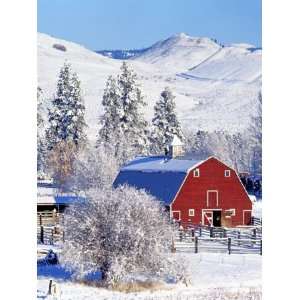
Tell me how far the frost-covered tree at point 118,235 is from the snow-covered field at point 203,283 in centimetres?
9

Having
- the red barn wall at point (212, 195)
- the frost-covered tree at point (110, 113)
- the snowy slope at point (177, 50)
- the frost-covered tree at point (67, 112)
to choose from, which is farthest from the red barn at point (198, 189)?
the snowy slope at point (177, 50)

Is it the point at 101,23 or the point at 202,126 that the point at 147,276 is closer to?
the point at 202,126

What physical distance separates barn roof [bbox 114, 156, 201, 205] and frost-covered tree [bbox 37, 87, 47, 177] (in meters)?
0.51

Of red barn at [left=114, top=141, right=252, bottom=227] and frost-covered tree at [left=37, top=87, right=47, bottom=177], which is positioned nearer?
frost-covered tree at [left=37, top=87, right=47, bottom=177]

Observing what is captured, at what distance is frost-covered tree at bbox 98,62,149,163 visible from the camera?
5.55 meters

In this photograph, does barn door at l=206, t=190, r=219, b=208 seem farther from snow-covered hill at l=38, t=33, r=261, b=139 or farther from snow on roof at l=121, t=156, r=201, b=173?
snow-covered hill at l=38, t=33, r=261, b=139

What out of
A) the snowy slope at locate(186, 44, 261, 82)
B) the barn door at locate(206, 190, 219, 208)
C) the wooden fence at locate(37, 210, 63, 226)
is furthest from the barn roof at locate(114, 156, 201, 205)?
the snowy slope at locate(186, 44, 261, 82)

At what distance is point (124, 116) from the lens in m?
5.59

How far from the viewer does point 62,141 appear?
554 centimetres

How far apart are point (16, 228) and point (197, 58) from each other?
1.71 meters

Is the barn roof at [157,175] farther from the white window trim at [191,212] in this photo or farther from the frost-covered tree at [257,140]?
the frost-covered tree at [257,140]

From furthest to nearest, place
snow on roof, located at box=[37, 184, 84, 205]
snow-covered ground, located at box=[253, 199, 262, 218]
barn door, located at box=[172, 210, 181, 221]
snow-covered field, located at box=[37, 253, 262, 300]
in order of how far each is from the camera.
Result: barn door, located at box=[172, 210, 181, 221] < snow-covered ground, located at box=[253, 199, 262, 218] < snow-covered field, located at box=[37, 253, 262, 300] < snow on roof, located at box=[37, 184, 84, 205]
